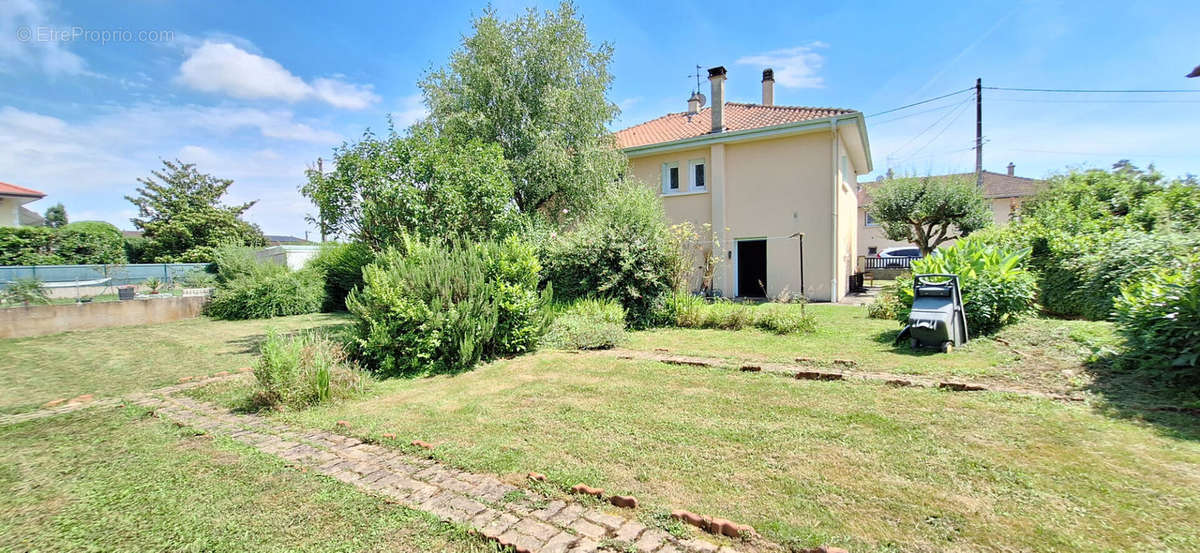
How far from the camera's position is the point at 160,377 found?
638 cm

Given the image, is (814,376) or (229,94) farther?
(229,94)

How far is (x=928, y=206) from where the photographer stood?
707 inches

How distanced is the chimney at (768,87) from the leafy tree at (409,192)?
13566mm

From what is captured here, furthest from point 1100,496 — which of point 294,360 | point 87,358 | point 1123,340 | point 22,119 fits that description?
point 22,119

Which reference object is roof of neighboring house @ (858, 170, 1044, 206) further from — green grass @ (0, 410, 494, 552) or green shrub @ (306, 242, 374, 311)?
green grass @ (0, 410, 494, 552)

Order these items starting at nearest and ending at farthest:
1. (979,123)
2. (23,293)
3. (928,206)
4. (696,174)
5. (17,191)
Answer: (23,293) → (696,174) → (928,206) → (17,191) → (979,123)

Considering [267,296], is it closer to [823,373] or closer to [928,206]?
[823,373]

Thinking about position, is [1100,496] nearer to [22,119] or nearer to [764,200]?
[764,200]

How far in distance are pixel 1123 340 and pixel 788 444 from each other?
4.71m

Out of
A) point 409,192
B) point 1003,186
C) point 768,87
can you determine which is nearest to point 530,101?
point 409,192

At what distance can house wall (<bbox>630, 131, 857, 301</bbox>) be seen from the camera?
1423 centimetres

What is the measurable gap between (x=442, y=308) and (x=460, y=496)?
151 inches

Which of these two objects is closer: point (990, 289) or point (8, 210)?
point (990, 289)

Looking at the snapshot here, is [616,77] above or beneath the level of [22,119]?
above
